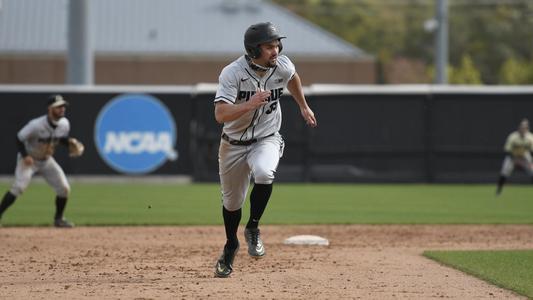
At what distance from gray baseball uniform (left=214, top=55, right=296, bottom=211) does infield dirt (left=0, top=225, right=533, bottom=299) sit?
81 cm

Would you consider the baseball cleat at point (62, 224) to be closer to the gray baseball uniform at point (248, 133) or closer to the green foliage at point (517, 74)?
the gray baseball uniform at point (248, 133)

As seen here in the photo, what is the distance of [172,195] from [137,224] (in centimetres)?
570

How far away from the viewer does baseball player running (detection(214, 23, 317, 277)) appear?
8.60m

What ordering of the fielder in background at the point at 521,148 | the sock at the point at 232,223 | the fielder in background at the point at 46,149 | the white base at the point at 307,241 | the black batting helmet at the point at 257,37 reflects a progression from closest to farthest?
the black batting helmet at the point at 257,37
the sock at the point at 232,223
the white base at the point at 307,241
the fielder in background at the point at 46,149
the fielder in background at the point at 521,148

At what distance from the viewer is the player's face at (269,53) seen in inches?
339

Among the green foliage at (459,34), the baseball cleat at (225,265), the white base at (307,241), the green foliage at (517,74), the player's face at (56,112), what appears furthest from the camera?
the green foliage at (459,34)

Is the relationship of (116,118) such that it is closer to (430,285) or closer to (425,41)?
(430,285)

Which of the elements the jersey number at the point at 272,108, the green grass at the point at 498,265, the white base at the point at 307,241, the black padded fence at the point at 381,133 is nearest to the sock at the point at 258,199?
the jersey number at the point at 272,108

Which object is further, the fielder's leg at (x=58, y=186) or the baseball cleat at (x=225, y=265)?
the fielder's leg at (x=58, y=186)

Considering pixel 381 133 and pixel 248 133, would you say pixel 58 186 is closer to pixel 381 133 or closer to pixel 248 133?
pixel 248 133

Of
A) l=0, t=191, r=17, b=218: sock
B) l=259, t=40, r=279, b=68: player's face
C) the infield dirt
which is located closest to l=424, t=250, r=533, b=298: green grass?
the infield dirt

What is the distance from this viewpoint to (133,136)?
2353 cm

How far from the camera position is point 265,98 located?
327 inches

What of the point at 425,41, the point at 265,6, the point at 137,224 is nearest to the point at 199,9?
the point at 265,6
